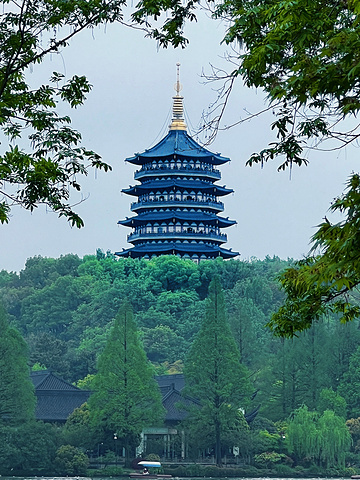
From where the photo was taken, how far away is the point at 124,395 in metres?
35.3

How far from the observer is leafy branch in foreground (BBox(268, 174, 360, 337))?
6.41 m

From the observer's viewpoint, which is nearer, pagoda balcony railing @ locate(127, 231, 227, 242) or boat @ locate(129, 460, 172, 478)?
boat @ locate(129, 460, 172, 478)

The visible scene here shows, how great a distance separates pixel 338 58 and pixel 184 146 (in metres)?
55.7

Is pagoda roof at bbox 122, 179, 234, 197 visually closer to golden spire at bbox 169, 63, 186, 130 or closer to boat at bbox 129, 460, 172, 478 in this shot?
golden spire at bbox 169, 63, 186, 130

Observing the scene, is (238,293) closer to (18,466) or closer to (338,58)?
(18,466)

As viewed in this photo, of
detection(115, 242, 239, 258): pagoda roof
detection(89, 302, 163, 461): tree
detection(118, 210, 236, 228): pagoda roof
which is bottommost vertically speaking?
detection(89, 302, 163, 461): tree

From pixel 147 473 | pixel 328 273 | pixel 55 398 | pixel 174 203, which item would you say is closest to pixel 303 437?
pixel 147 473

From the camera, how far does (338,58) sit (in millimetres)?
6910

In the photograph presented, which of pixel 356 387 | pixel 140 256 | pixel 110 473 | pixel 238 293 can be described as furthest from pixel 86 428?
pixel 140 256

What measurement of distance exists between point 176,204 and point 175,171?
5.96 feet

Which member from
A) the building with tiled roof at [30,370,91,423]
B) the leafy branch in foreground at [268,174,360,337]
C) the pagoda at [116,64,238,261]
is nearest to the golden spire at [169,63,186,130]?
the pagoda at [116,64,238,261]

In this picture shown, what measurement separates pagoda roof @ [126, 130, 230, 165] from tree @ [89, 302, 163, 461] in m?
26.9

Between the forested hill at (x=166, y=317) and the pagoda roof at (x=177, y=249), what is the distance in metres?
1.59

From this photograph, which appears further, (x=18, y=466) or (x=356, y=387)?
(x=356, y=387)
